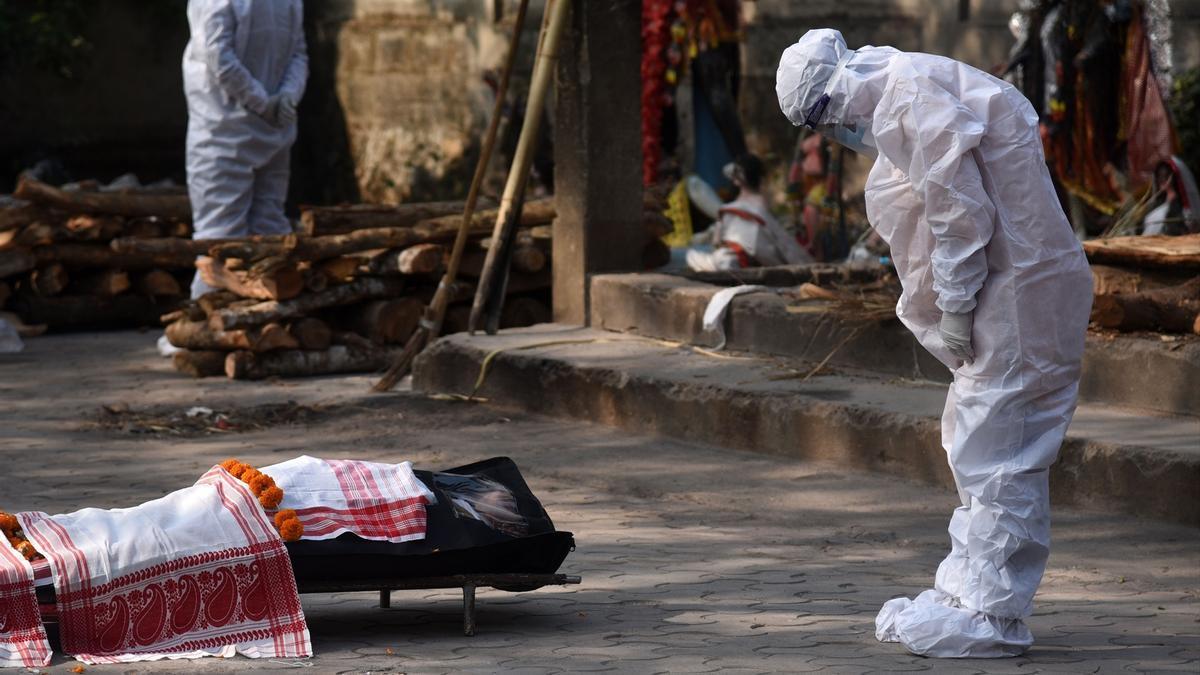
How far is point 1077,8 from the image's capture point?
34.7 ft

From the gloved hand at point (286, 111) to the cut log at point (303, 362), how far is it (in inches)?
62.0

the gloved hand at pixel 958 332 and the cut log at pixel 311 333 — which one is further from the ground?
the gloved hand at pixel 958 332

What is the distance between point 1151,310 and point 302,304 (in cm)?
469

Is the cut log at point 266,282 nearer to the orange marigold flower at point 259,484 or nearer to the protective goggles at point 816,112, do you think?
the orange marigold flower at point 259,484

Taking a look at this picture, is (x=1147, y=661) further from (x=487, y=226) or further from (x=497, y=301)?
(x=487, y=226)

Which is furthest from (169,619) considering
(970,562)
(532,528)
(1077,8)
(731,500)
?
(1077,8)

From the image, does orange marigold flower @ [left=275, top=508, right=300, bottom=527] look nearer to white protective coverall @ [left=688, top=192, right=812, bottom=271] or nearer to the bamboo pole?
the bamboo pole

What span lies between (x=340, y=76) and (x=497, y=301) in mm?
8231

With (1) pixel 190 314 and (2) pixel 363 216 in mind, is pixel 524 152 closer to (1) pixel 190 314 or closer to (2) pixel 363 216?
(2) pixel 363 216

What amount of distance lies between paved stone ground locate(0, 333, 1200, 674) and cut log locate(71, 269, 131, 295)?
2057mm

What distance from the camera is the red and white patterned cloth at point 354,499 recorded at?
4.45 metres

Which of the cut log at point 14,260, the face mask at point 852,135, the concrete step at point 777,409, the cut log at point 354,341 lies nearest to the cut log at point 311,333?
the cut log at point 354,341

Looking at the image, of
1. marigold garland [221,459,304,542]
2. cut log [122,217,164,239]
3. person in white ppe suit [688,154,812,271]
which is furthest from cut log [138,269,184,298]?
marigold garland [221,459,304,542]

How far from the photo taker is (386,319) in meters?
9.98
